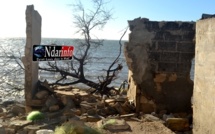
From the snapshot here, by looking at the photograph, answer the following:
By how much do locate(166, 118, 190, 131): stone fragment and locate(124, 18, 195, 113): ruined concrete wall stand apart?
1272 millimetres

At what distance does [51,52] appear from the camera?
1135cm

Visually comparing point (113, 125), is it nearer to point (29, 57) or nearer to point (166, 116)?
point (166, 116)

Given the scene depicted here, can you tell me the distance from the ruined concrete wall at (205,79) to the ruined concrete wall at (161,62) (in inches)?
151

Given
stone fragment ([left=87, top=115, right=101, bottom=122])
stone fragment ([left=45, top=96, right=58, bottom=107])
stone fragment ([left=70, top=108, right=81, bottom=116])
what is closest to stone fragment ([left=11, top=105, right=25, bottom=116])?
stone fragment ([left=45, top=96, right=58, bottom=107])

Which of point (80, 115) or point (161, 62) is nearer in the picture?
point (80, 115)

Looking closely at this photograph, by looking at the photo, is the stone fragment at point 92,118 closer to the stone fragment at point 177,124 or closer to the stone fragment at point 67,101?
the stone fragment at point 67,101

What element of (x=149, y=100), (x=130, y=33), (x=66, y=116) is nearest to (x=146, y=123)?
(x=149, y=100)

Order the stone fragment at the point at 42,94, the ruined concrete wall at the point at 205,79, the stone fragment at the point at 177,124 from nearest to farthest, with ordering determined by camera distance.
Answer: the ruined concrete wall at the point at 205,79
the stone fragment at the point at 177,124
the stone fragment at the point at 42,94

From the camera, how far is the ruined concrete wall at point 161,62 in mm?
9078

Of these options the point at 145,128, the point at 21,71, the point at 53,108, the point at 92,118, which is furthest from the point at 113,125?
the point at 21,71

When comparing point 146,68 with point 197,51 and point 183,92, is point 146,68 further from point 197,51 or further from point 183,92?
point 197,51

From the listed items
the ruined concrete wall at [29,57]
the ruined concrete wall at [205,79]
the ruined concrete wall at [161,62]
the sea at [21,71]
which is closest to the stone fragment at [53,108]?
the ruined concrete wall at [29,57]

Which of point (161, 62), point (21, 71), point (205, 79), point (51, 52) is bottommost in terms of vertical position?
point (21, 71)

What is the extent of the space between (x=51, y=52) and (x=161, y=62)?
431cm
